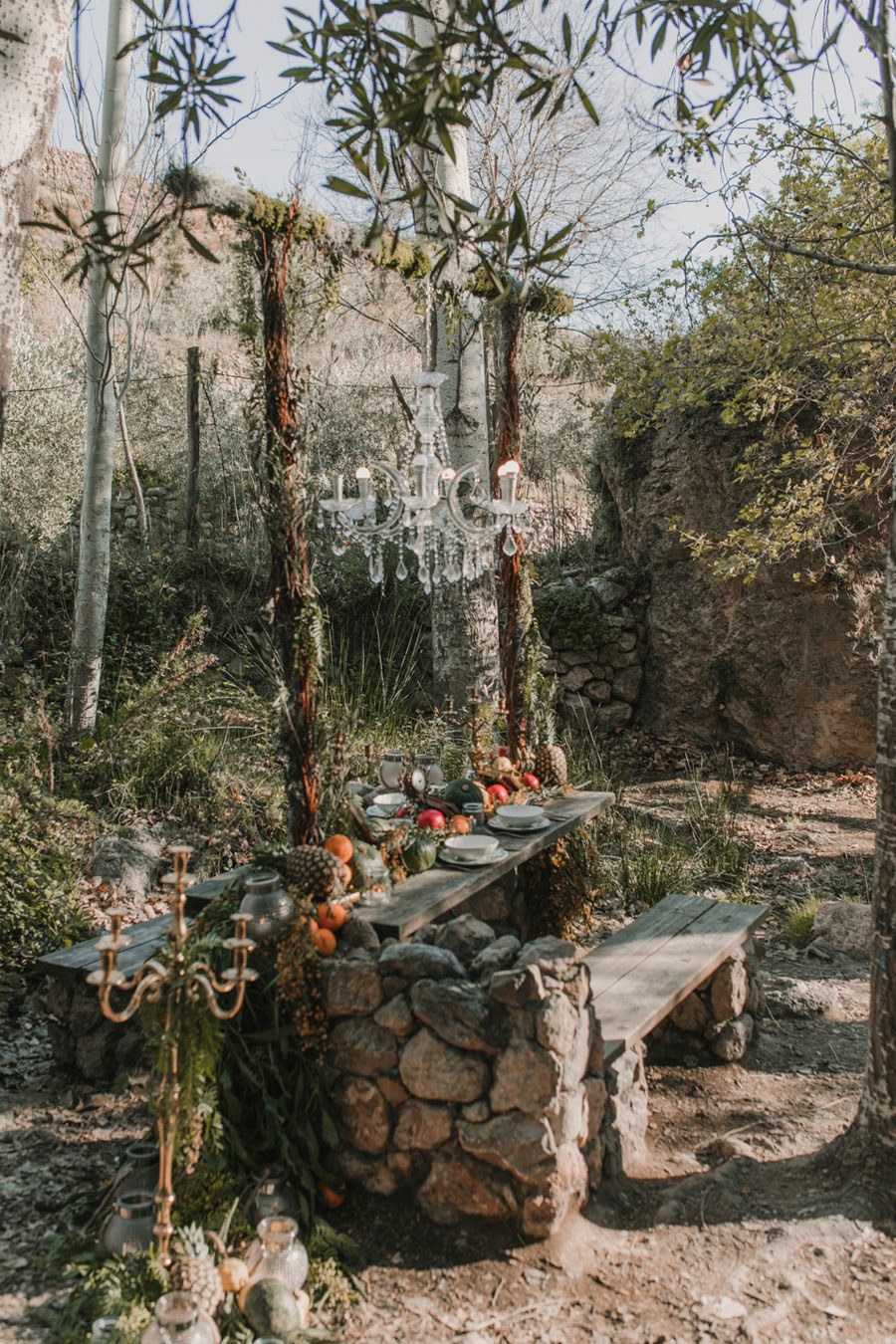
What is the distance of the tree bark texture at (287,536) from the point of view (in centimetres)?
281

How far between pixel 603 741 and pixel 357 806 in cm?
506

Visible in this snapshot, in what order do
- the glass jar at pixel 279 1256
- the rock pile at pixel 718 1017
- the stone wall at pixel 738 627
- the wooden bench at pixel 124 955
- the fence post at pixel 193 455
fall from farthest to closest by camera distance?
1. the fence post at pixel 193 455
2. the stone wall at pixel 738 627
3. the rock pile at pixel 718 1017
4. the wooden bench at pixel 124 955
5. the glass jar at pixel 279 1256

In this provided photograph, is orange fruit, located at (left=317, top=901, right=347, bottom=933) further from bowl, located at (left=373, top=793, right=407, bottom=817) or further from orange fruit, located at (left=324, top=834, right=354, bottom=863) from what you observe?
bowl, located at (left=373, top=793, right=407, bottom=817)

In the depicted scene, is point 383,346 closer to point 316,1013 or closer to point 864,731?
point 864,731

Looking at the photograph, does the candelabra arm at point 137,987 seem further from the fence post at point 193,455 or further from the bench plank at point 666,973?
the fence post at point 193,455

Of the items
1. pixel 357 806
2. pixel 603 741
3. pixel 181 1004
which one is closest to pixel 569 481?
pixel 603 741

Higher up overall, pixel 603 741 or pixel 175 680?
pixel 175 680

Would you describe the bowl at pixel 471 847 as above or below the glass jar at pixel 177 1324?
above

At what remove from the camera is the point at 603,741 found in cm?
801

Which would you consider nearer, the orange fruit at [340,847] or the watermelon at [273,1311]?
the watermelon at [273,1311]

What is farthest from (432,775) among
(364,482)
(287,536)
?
(287,536)

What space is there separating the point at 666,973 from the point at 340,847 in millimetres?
1247

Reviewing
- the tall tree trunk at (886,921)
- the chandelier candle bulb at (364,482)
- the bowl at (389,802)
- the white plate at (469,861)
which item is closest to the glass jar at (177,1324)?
the white plate at (469,861)

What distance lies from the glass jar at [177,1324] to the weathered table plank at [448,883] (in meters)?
1.07
